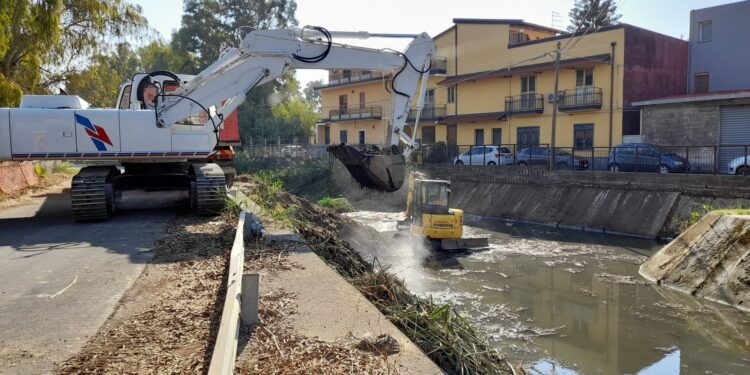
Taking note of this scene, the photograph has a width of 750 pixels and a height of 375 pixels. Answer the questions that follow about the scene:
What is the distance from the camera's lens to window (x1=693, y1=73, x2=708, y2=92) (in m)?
35.4

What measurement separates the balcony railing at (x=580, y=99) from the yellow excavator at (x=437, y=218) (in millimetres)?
19476

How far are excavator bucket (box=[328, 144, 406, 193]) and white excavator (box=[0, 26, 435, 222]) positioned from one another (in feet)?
0.07

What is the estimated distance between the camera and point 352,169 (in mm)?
13516

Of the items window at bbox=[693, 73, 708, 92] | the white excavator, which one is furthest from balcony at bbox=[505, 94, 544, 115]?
the white excavator

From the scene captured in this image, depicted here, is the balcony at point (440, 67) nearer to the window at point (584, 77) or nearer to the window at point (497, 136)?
the window at point (497, 136)

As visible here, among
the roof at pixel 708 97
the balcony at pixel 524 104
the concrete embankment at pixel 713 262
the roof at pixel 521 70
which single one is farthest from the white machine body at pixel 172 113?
the balcony at pixel 524 104

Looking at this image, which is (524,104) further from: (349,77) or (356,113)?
(349,77)

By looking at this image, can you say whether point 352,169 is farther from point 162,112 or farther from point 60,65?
point 60,65

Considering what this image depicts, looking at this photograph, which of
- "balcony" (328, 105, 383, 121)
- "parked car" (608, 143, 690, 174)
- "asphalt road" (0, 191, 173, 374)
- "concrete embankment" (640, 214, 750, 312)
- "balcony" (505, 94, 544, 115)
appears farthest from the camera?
"balcony" (328, 105, 383, 121)

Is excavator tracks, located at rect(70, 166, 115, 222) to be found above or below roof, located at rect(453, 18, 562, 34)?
below

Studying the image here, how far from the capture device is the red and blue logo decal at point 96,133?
1133 centimetres

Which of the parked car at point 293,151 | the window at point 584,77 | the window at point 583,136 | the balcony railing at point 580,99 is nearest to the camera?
the balcony railing at point 580,99

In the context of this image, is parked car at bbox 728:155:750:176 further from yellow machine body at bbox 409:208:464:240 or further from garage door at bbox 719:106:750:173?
yellow machine body at bbox 409:208:464:240

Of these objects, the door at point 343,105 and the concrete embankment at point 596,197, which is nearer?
the concrete embankment at point 596,197
